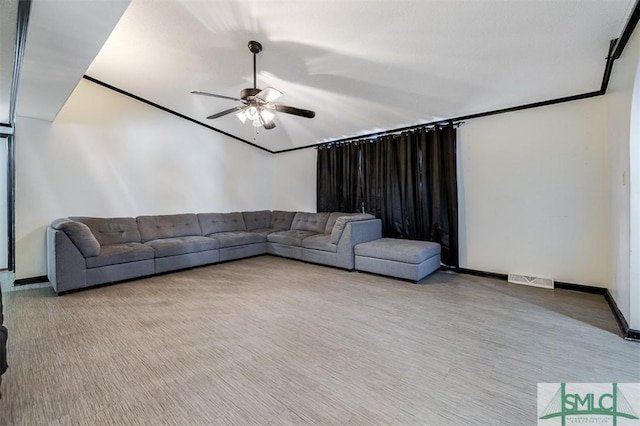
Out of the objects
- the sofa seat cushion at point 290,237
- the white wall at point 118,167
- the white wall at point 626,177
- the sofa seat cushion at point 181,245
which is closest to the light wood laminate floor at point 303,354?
the white wall at point 626,177

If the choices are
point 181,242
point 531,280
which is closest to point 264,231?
point 181,242

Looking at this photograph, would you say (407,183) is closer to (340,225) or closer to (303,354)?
(340,225)

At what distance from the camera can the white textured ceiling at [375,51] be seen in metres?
2.33

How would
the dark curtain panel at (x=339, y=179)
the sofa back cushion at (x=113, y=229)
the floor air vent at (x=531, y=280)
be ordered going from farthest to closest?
the dark curtain panel at (x=339, y=179) < the sofa back cushion at (x=113, y=229) < the floor air vent at (x=531, y=280)

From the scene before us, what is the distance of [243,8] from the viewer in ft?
8.48

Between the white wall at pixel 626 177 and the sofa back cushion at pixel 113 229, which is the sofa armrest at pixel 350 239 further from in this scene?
the sofa back cushion at pixel 113 229

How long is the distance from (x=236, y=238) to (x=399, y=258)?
9.83 ft

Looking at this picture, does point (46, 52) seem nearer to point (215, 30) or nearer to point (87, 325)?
point (215, 30)

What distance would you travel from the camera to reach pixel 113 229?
4340 mm

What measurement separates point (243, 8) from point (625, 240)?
3.95 meters

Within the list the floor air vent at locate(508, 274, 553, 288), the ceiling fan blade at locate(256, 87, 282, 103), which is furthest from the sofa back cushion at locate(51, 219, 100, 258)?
the floor air vent at locate(508, 274, 553, 288)

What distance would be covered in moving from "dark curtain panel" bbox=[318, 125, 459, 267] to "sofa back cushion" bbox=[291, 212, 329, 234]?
0.43m

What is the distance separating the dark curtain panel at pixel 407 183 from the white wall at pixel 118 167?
1.12 meters

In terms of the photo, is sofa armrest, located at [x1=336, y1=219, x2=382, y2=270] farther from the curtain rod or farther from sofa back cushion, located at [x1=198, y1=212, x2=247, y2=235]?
sofa back cushion, located at [x1=198, y1=212, x2=247, y2=235]
